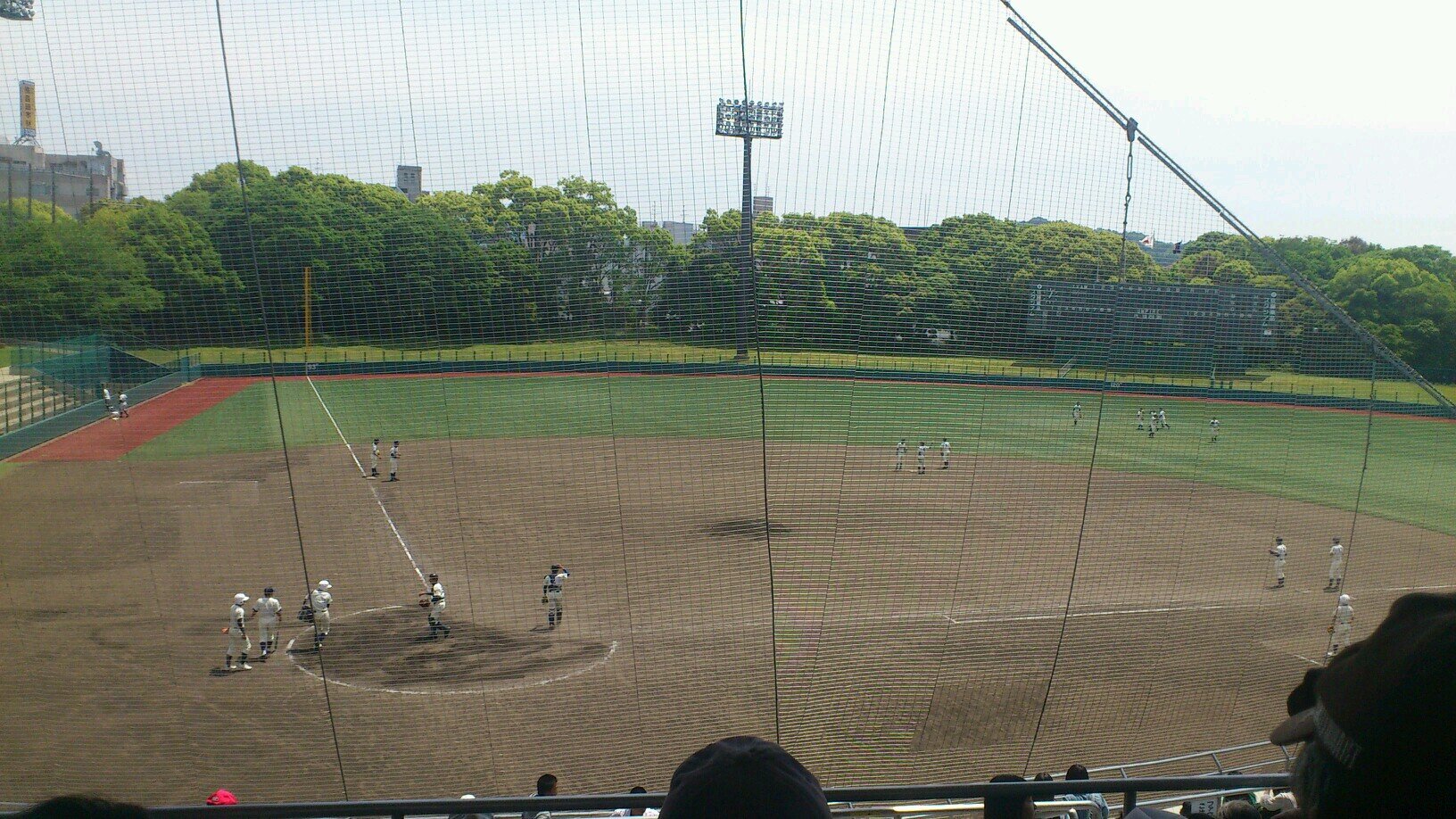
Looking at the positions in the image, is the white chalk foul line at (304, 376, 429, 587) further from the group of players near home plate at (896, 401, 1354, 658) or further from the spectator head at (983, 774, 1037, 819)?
the spectator head at (983, 774, 1037, 819)

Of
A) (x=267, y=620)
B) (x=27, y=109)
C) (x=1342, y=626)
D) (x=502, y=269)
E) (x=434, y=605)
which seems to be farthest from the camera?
(x=267, y=620)

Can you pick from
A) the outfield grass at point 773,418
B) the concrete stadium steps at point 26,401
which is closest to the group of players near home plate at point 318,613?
the outfield grass at point 773,418

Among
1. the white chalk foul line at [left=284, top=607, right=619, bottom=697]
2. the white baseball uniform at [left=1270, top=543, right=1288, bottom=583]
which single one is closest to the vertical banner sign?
the white chalk foul line at [left=284, top=607, right=619, bottom=697]

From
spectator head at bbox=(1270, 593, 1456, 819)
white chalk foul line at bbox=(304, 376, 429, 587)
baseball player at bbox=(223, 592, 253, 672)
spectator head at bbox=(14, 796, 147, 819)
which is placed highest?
spectator head at bbox=(1270, 593, 1456, 819)

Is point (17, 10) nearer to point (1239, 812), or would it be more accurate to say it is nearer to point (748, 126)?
point (748, 126)

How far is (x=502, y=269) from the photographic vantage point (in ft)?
16.7

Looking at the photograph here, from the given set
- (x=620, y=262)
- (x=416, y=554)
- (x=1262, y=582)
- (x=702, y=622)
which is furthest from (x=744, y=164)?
(x=1262, y=582)

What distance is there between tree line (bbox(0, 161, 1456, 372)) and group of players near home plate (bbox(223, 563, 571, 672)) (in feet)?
5.57

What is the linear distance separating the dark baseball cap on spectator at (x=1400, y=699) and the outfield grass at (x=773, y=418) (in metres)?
4.44

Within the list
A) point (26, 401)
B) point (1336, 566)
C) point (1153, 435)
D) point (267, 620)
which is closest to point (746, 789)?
point (26, 401)

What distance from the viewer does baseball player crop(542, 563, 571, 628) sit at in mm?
6723

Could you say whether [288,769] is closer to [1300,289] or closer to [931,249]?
[931,249]

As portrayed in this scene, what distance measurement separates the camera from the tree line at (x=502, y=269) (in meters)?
4.79

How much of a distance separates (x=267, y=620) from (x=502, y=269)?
517 centimetres
